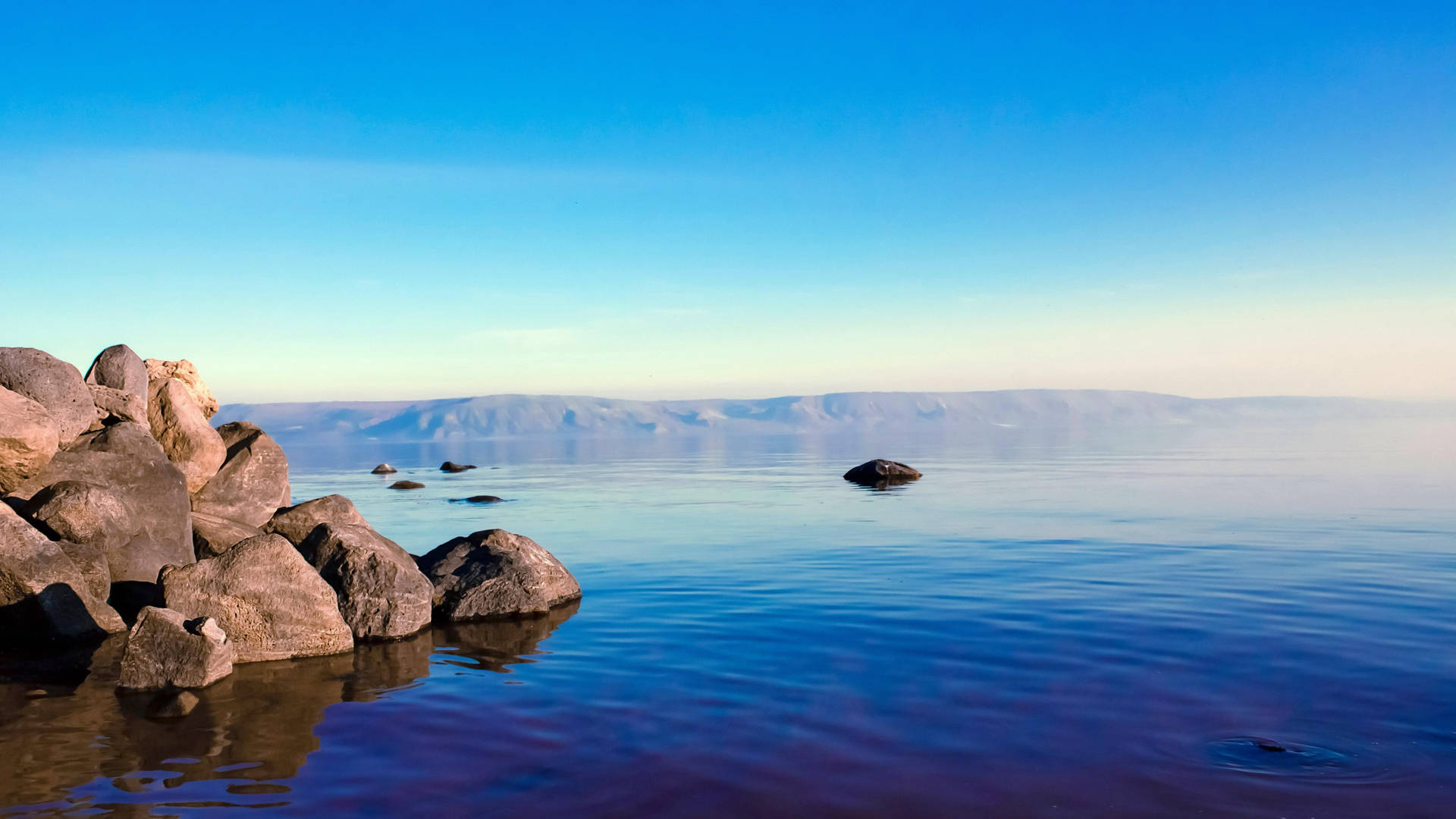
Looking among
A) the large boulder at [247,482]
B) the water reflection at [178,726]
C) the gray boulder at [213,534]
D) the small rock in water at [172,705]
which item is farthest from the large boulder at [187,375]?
the small rock in water at [172,705]

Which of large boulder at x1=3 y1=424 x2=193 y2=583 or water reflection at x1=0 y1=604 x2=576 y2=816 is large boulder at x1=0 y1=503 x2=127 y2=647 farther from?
large boulder at x1=3 y1=424 x2=193 y2=583

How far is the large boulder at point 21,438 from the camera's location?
15047 mm

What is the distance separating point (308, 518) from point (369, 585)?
3.44m

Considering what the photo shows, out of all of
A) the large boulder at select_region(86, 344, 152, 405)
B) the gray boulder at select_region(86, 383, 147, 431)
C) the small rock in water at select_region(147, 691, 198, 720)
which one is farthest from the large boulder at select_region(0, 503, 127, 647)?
the large boulder at select_region(86, 344, 152, 405)

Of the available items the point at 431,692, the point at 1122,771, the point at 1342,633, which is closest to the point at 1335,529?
the point at 1342,633

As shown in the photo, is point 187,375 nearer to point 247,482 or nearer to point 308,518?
point 247,482

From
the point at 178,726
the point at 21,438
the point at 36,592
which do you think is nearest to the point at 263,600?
the point at 36,592

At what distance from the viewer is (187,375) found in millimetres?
23469

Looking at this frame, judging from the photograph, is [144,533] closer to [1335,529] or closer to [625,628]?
[625,628]

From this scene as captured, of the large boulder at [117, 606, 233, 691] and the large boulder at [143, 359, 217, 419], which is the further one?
the large boulder at [143, 359, 217, 419]

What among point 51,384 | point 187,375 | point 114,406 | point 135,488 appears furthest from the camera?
point 187,375

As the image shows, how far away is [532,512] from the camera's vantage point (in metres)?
37.9

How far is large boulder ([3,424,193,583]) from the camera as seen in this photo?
50.1 feet

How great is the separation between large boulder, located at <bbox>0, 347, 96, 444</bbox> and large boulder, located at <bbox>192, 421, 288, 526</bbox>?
3.09 meters
